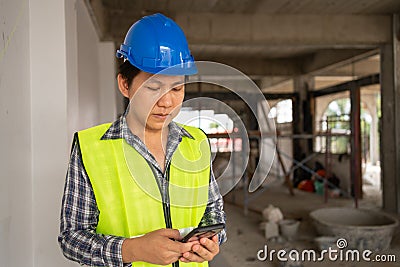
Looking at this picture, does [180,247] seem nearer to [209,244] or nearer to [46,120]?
[209,244]

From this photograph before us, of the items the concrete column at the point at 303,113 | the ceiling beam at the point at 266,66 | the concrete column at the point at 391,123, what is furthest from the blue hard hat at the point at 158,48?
the concrete column at the point at 303,113

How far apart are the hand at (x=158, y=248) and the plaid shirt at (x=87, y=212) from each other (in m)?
0.03

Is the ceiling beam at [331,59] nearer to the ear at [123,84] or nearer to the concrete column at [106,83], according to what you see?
the concrete column at [106,83]

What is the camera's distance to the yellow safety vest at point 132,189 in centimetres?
80

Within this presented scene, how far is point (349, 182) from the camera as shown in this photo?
605 centimetres

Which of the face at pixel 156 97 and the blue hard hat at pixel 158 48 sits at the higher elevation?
the blue hard hat at pixel 158 48

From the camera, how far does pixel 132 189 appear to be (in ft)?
2.64

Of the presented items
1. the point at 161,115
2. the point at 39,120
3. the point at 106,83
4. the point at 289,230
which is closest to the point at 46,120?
the point at 39,120

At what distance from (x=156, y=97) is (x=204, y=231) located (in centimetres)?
26

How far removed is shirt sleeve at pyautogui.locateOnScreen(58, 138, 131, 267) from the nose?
206 millimetres

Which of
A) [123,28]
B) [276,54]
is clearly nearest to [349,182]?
[276,54]

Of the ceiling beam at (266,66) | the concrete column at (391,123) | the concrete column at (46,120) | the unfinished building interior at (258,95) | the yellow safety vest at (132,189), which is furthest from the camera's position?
the ceiling beam at (266,66)

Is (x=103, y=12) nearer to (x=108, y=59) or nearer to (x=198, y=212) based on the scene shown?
(x=108, y=59)

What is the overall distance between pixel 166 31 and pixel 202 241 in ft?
1.30
